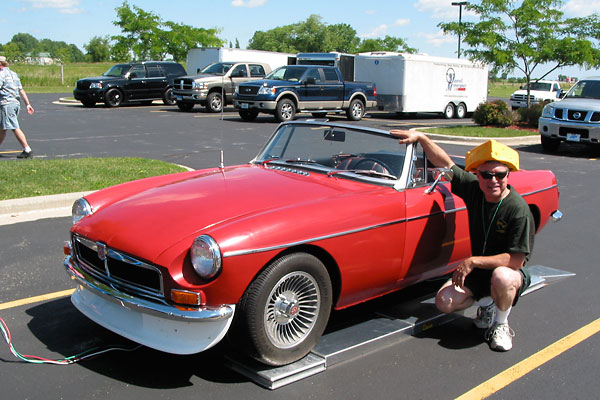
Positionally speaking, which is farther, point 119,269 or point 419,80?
point 419,80

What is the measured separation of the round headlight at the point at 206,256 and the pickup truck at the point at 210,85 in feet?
63.2

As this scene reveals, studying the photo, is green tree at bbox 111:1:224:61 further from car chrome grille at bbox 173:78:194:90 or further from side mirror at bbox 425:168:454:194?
side mirror at bbox 425:168:454:194

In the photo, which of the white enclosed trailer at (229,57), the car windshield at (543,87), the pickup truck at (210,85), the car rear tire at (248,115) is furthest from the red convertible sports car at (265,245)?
the car windshield at (543,87)

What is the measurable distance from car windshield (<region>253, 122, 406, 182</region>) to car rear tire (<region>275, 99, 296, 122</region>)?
48.0 feet

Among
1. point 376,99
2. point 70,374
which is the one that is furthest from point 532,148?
point 70,374

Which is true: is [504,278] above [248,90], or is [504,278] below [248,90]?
below

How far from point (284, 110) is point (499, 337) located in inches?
652

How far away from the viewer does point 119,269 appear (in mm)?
3514

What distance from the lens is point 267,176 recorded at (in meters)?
4.47

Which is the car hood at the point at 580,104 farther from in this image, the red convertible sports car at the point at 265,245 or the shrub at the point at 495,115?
the red convertible sports car at the point at 265,245

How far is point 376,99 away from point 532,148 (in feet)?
30.7

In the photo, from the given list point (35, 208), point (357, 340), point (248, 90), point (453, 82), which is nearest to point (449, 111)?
point (453, 82)

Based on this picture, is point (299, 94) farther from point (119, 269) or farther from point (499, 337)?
point (119, 269)

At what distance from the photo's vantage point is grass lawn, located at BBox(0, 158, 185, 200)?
25.8 ft
